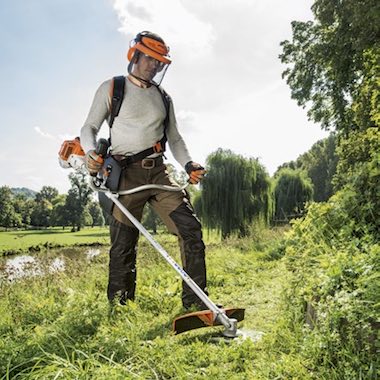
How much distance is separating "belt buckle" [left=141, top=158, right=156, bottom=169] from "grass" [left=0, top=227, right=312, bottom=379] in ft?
3.95

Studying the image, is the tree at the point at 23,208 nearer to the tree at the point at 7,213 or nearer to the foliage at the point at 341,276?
the tree at the point at 7,213

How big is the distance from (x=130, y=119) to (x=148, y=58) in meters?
0.56

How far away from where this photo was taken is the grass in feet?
6.97

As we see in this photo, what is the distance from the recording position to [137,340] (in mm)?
2785

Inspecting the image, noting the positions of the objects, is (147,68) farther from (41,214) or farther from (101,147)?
(41,214)

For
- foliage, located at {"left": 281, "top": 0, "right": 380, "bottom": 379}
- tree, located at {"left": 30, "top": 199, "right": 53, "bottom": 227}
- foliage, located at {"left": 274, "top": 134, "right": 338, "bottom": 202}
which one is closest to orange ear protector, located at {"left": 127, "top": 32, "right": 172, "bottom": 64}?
foliage, located at {"left": 281, "top": 0, "right": 380, "bottom": 379}

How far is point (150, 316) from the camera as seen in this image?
3668 millimetres

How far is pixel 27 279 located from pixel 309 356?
4.47 m

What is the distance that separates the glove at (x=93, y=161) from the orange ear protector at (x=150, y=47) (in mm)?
977

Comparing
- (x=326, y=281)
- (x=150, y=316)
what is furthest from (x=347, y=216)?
(x=150, y=316)

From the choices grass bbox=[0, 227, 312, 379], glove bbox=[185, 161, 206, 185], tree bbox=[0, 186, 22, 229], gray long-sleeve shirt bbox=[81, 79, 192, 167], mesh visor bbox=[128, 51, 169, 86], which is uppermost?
tree bbox=[0, 186, 22, 229]

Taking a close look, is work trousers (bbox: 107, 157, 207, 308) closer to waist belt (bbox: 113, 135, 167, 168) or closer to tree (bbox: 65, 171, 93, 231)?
waist belt (bbox: 113, 135, 167, 168)

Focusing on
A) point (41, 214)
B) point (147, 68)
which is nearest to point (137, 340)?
point (147, 68)

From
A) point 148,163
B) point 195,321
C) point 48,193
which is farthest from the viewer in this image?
point 48,193
